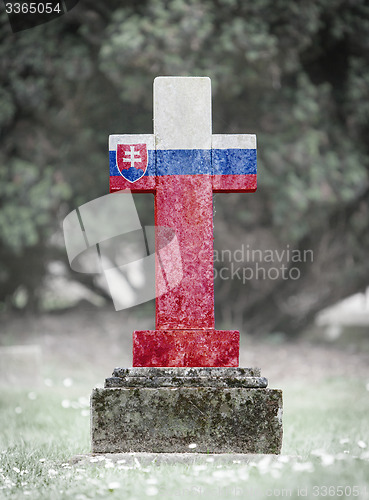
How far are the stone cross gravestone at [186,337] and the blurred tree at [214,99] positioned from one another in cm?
441

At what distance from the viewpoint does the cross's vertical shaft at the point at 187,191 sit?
3.65 m

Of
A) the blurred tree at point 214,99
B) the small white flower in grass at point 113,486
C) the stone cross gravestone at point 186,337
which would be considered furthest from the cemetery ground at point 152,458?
the blurred tree at point 214,99

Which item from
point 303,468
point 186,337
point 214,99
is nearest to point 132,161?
point 186,337

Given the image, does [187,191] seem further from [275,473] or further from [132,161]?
[275,473]

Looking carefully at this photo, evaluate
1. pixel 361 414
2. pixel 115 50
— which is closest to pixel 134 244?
pixel 115 50

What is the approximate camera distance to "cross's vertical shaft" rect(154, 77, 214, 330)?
3646 millimetres

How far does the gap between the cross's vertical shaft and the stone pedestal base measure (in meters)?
0.48

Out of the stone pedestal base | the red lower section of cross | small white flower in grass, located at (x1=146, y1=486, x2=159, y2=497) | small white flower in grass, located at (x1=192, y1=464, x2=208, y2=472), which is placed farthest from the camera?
the red lower section of cross

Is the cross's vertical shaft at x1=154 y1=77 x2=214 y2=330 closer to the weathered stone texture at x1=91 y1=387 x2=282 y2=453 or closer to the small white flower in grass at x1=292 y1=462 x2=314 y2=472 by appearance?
the weathered stone texture at x1=91 y1=387 x2=282 y2=453

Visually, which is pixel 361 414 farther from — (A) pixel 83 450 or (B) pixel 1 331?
(B) pixel 1 331

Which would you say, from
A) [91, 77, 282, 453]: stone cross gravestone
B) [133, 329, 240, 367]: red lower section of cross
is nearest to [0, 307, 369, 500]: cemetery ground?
[91, 77, 282, 453]: stone cross gravestone

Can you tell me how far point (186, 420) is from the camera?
3.33 m

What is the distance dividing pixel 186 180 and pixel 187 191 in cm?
7

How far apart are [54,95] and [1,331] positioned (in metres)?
3.94
